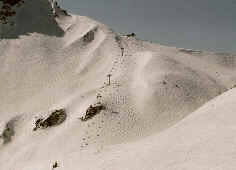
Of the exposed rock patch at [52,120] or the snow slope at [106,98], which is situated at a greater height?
the snow slope at [106,98]

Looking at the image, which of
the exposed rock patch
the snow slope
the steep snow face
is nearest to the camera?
the snow slope

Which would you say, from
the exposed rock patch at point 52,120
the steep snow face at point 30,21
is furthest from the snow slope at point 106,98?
the exposed rock patch at point 52,120

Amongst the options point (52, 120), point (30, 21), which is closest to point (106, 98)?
point (52, 120)

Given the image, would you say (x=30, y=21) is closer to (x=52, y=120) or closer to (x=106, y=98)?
(x=52, y=120)

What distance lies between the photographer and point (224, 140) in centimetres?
1245

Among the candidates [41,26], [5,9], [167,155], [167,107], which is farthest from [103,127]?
[5,9]

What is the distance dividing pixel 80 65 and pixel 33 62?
318 inches

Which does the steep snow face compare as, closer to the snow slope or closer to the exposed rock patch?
the snow slope

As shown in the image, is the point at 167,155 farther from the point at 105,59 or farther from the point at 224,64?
the point at 224,64

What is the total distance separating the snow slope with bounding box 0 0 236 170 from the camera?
1420 centimetres

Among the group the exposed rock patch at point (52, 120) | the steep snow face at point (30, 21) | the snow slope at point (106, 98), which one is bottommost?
the exposed rock patch at point (52, 120)

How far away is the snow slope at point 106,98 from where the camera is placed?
14.2 metres

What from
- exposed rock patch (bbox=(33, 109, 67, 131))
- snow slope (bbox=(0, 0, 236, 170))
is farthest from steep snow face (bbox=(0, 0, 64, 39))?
exposed rock patch (bbox=(33, 109, 67, 131))

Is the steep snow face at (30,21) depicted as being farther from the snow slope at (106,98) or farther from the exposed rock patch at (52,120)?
the exposed rock patch at (52,120)
